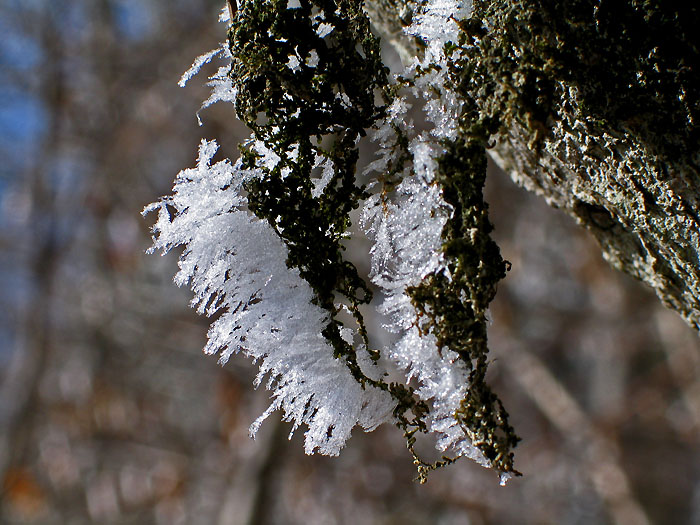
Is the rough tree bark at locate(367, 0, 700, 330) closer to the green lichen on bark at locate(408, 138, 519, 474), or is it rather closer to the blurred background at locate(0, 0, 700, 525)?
the green lichen on bark at locate(408, 138, 519, 474)

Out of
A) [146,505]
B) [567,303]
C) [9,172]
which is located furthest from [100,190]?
[567,303]

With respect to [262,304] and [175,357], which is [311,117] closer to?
[262,304]

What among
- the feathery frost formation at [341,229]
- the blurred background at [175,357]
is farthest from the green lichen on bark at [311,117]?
the blurred background at [175,357]

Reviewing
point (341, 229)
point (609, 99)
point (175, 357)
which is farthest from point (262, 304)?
point (175, 357)

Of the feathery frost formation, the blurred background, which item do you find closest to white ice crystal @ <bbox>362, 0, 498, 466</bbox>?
the feathery frost formation

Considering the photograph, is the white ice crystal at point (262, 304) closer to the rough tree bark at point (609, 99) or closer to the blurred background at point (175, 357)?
the rough tree bark at point (609, 99)
